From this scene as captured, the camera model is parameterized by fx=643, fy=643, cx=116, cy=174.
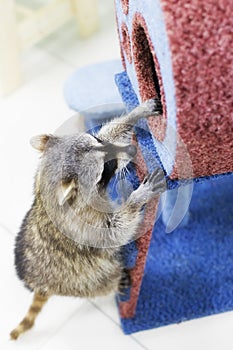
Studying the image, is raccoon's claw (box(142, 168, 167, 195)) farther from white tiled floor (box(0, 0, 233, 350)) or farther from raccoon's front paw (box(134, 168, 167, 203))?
white tiled floor (box(0, 0, 233, 350))

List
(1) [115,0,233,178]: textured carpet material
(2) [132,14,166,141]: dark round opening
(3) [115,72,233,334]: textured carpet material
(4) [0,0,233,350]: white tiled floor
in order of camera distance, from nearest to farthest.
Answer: (1) [115,0,233,178]: textured carpet material < (2) [132,14,166,141]: dark round opening < (3) [115,72,233,334]: textured carpet material < (4) [0,0,233,350]: white tiled floor

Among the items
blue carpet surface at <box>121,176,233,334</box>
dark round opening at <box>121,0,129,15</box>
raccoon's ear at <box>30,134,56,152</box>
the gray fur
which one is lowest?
blue carpet surface at <box>121,176,233,334</box>

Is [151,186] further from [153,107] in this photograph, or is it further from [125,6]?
[125,6]

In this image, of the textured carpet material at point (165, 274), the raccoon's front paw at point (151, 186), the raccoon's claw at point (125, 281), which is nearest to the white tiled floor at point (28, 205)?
the textured carpet material at point (165, 274)

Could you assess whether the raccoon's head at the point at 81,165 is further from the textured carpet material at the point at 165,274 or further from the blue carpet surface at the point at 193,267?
the blue carpet surface at the point at 193,267

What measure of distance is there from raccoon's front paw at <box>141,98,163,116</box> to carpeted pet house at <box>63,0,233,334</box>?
2cm

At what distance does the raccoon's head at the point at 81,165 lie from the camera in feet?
3.55

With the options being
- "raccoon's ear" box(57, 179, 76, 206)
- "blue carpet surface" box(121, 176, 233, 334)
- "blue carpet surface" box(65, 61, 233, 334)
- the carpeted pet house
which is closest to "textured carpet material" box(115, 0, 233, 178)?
the carpeted pet house

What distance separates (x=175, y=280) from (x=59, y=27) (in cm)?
103

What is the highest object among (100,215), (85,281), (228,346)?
(100,215)

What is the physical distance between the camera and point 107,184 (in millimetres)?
1134

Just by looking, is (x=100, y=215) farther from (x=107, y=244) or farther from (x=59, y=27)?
(x=59, y=27)

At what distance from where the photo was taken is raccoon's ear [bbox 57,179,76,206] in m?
1.08

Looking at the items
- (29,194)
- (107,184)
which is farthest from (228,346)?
(29,194)
